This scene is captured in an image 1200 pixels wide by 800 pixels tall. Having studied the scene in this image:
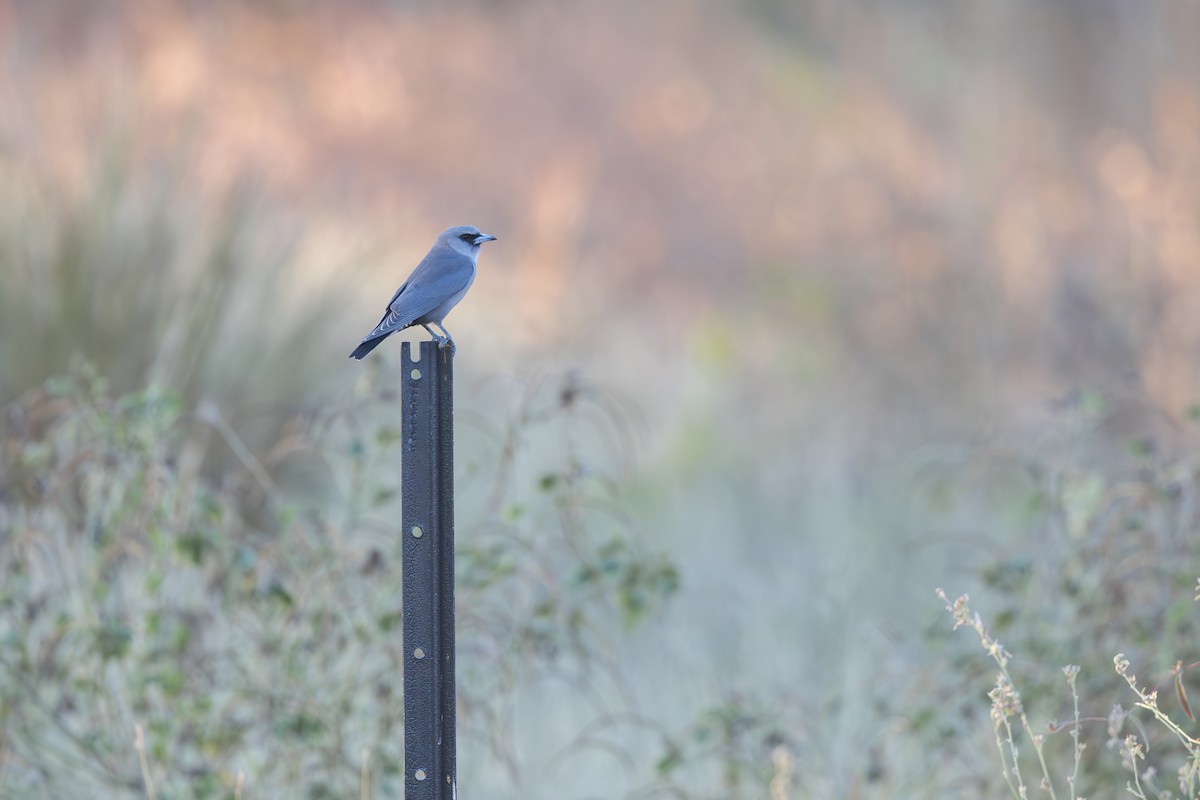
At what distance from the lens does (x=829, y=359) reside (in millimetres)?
7426

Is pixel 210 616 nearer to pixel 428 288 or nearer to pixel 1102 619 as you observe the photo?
pixel 428 288

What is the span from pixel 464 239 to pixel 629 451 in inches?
78.2

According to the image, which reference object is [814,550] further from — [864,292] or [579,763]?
[864,292]

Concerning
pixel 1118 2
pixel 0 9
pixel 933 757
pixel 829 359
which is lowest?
pixel 933 757

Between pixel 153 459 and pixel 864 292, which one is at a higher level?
pixel 864 292

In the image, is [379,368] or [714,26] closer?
[379,368]

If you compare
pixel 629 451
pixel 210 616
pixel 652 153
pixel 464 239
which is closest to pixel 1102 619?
pixel 629 451

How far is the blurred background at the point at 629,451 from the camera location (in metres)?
2.60

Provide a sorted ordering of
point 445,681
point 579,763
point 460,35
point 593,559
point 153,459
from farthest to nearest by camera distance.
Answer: point 460,35 → point 579,763 → point 593,559 → point 153,459 → point 445,681

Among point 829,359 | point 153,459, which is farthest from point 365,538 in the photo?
point 829,359

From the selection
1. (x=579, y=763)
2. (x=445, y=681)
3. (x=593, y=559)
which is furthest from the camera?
(x=579, y=763)

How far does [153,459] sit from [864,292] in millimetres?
5629

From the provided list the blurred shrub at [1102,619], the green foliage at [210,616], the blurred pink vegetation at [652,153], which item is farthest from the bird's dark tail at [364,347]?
the blurred pink vegetation at [652,153]

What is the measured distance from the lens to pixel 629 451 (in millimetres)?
3869
